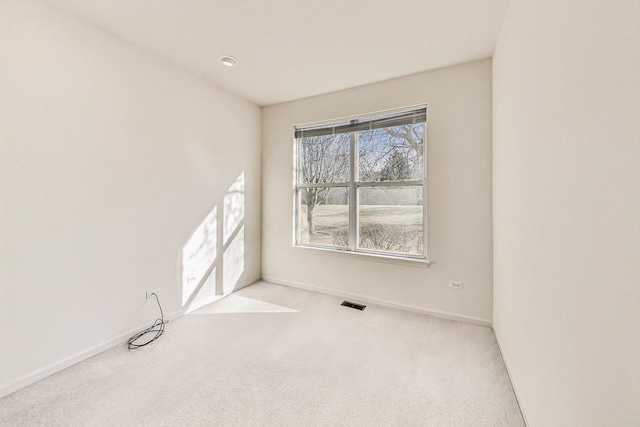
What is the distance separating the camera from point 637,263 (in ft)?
2.00

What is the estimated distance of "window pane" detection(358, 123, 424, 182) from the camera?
9.33 ft

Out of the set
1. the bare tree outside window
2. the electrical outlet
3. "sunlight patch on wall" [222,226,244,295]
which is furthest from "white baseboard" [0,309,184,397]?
the electrical outlet

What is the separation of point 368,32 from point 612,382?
2.42 meters

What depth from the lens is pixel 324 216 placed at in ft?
11.4

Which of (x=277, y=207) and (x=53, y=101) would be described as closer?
(x=53, y=101)

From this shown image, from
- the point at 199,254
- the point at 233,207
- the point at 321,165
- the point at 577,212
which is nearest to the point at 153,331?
the point at 199,254

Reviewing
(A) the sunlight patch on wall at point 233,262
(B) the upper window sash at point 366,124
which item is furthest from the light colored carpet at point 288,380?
(B) the upper window sash at point 366,124

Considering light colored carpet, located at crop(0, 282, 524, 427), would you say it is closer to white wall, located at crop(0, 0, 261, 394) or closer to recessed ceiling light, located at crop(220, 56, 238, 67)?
white wall, located at crop(0, 0, 261, 394)

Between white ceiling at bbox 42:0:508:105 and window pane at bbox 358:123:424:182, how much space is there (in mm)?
624

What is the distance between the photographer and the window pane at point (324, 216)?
10.9 feet

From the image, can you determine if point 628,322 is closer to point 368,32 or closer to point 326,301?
point 368,32

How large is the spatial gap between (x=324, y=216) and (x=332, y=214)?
130 millimetres

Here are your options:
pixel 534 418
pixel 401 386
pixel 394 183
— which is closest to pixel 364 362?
pixel 401 386

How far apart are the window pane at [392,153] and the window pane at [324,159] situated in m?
0.22
